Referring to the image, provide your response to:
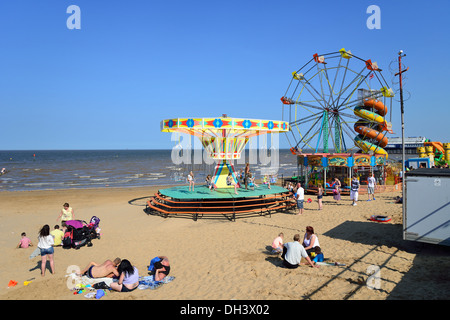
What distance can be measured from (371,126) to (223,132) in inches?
614

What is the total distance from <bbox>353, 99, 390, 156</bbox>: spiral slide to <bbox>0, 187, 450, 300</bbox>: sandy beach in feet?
37.0

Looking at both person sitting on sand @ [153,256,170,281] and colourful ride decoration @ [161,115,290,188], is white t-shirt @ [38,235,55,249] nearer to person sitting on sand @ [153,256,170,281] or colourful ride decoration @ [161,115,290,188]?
person sitting on sand @ [153,256,170,281]

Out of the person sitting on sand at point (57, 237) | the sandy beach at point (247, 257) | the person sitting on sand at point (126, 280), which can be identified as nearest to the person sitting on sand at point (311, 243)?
the sandy beach at point (247, 257)

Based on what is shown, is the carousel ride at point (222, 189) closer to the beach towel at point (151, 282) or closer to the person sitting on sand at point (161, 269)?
the person sitting on sand at point (161, 269)

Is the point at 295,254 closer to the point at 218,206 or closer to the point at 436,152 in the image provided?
the point at 218,206

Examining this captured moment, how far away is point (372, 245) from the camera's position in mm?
9578

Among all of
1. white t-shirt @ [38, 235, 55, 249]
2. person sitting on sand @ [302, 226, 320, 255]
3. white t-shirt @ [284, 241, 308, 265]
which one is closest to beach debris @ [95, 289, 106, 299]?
white t-shirt @ [38, 235, 55, 249]

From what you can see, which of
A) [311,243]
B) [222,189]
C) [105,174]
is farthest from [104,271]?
[105,174]

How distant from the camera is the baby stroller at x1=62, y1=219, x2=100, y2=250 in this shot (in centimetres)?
1033

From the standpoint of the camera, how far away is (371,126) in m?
26.6

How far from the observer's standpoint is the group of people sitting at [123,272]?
685 centimetres
